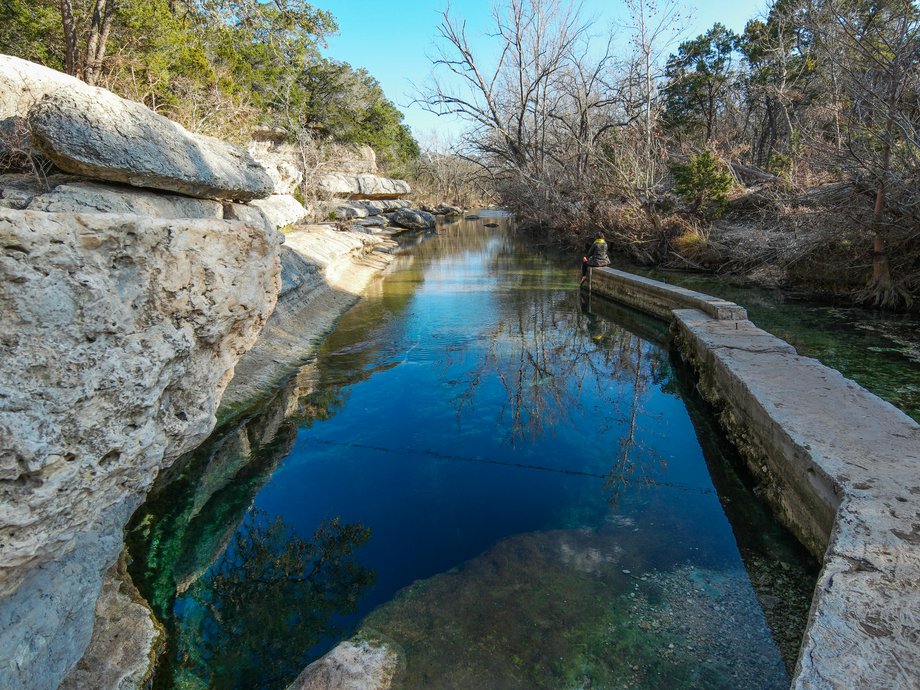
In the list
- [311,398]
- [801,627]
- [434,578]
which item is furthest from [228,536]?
[801,627]

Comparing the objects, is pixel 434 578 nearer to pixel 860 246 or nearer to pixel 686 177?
pixel 860 246

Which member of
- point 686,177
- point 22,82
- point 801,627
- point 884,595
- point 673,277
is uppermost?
point 686,177

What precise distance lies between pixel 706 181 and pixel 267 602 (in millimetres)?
14365

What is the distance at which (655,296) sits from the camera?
10188 mm

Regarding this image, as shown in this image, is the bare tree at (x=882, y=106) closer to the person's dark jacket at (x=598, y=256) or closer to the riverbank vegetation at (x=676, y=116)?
the riverbank vegetation at (x=676, y=116)

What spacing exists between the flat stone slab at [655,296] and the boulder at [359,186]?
14051 mm

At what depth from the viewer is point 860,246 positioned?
9539mm

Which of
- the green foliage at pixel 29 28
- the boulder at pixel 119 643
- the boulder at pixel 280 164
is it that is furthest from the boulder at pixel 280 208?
the boulder at pixel 119 643

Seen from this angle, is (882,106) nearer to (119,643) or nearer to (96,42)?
(119,643)

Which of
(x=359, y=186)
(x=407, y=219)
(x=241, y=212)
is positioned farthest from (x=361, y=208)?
(x=241, y=212)

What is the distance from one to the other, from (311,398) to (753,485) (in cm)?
501

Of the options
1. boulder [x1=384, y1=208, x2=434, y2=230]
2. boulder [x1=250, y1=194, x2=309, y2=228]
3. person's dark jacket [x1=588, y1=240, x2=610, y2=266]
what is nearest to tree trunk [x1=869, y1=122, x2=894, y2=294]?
person's dark jacket [x1=588, y1=240, x2=610, y2=266]

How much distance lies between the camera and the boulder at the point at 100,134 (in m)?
4.50

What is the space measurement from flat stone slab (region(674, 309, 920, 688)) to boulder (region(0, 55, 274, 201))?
6.15 metres
